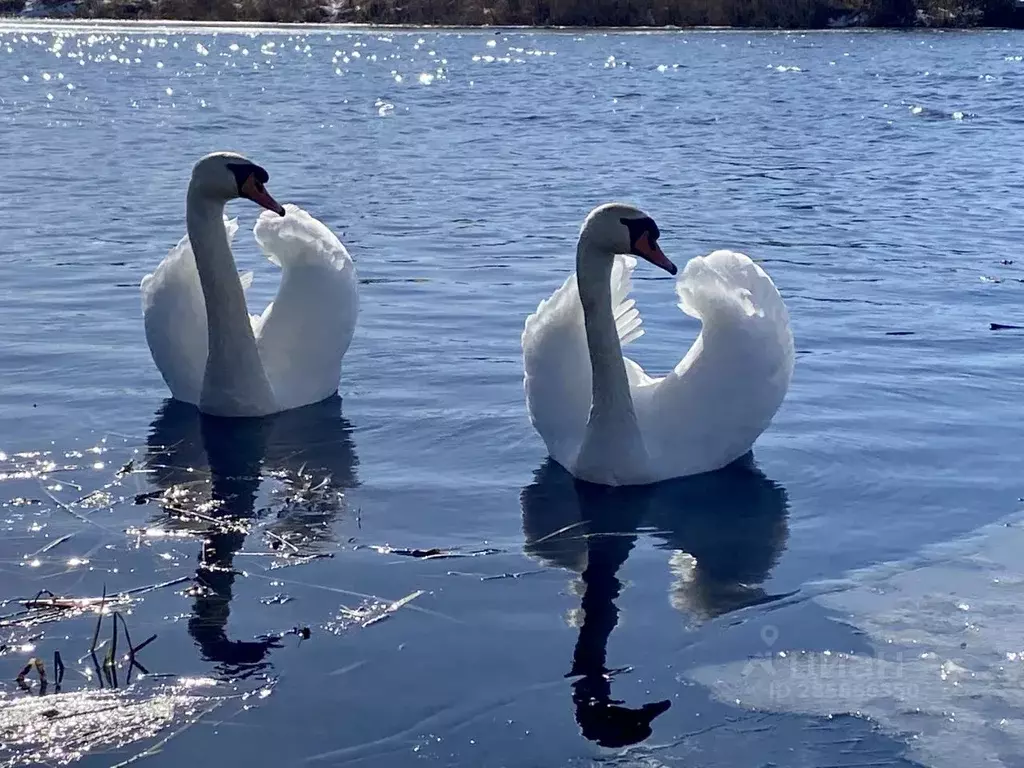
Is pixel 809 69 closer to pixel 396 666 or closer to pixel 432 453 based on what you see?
pixel 432 453

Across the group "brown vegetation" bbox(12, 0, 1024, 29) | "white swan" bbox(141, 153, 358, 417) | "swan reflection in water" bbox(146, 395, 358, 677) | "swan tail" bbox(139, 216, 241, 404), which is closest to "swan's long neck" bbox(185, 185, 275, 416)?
"white swan" bbox(141, 153, 358, 417)

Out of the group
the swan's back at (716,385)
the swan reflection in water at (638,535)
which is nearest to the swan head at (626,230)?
the swan's back at (716,385)

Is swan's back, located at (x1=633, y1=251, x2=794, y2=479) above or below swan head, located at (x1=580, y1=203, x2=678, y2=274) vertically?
below

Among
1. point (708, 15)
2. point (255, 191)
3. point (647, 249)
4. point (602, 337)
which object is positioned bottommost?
point (708, 15)

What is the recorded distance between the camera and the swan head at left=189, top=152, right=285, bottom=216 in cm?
809

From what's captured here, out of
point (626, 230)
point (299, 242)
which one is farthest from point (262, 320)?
point (626, 230)

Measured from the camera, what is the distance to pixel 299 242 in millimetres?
8594

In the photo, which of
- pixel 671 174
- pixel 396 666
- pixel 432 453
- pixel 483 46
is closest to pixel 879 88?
pixel 671 174

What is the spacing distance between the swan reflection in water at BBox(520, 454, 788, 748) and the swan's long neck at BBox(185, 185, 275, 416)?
1622 millimetres

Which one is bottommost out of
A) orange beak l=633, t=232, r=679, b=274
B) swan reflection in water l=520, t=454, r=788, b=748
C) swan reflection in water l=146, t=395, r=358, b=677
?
swan reflection in water l=520, t=454, r=788, b=748

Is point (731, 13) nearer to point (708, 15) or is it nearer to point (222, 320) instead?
point (708, 15)

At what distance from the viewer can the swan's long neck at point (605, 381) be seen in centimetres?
704

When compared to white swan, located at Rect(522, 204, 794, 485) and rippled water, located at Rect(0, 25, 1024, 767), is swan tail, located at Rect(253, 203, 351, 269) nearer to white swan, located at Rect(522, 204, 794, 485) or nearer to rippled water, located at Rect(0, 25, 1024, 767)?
rippled water, located at Rect(0, 25, 1024, 767)

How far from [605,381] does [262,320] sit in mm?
2503
